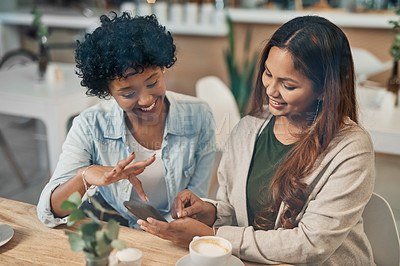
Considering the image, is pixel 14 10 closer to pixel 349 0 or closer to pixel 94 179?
pixel 349 0

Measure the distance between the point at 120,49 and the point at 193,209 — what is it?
0.30m

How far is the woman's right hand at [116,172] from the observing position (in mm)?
717

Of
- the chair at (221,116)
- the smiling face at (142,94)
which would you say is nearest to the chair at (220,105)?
the chair at (221,116)

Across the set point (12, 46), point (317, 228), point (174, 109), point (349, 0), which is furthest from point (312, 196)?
point (12, 46)

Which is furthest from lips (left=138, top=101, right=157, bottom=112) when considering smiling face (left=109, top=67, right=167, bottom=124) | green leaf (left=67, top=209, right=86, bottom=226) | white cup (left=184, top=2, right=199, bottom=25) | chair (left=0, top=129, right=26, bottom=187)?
chair (left=0, top=129, right=26, bottom=187)

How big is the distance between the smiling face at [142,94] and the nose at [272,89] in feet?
0.59

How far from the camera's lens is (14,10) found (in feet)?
8.45

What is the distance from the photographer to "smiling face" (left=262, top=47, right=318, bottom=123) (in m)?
0.63

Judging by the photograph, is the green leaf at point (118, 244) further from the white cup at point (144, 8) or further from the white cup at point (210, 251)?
the white cup at point (144, 8)

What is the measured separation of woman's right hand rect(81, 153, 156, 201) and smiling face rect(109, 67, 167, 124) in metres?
0.07

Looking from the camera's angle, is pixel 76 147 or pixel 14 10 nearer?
pixel 76 147

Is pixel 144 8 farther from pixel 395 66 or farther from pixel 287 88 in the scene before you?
pixel 395 66

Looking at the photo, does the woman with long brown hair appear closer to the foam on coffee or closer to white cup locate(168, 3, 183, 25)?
the foam on coffee

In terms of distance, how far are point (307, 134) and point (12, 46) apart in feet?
7.48
